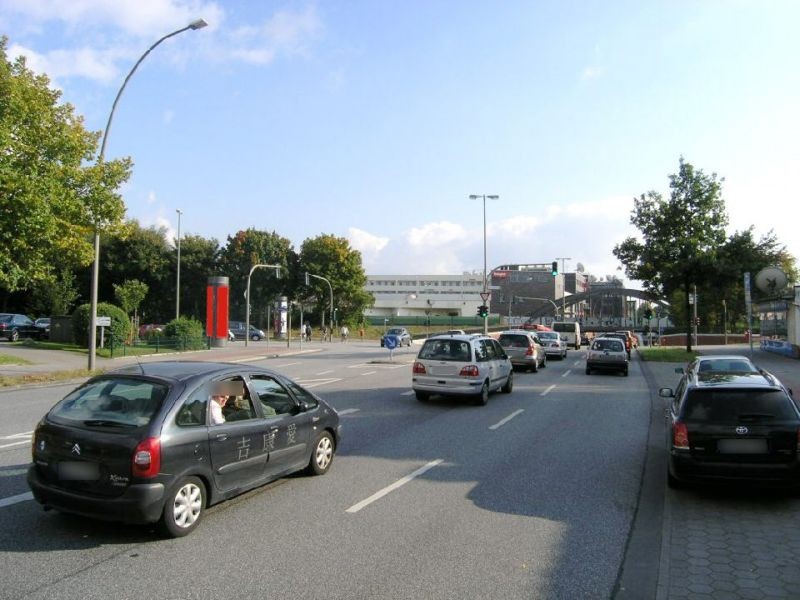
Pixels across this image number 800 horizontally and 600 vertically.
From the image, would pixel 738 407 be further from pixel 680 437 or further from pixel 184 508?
pixel 184 508

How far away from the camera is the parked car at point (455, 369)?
14.8m

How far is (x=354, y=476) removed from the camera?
790 centimetres

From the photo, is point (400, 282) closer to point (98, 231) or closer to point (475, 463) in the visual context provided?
point (98, 231)

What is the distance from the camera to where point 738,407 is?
7.14 meters

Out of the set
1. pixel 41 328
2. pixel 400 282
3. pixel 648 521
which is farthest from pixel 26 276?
pixel 400 282

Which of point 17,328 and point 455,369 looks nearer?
point 455,369

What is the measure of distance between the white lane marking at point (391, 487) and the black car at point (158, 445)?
0.96 m

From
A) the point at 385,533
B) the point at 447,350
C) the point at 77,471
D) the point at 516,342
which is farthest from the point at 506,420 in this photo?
the point at 516,342

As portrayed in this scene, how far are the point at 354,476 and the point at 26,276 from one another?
49.6 feet

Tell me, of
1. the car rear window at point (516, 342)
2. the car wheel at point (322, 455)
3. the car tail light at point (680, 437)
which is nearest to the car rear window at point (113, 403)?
the car wheel at point (322, 455)

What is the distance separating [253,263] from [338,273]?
9.79 metres

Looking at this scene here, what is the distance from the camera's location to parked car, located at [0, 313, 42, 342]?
39.1 meters

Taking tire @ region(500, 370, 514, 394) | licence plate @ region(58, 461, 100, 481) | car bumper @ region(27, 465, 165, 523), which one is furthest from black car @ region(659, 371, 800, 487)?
tire @ region(500, 370, 514, 394)

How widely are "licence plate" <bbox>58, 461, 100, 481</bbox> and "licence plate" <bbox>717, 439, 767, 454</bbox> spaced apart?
6.17 m
